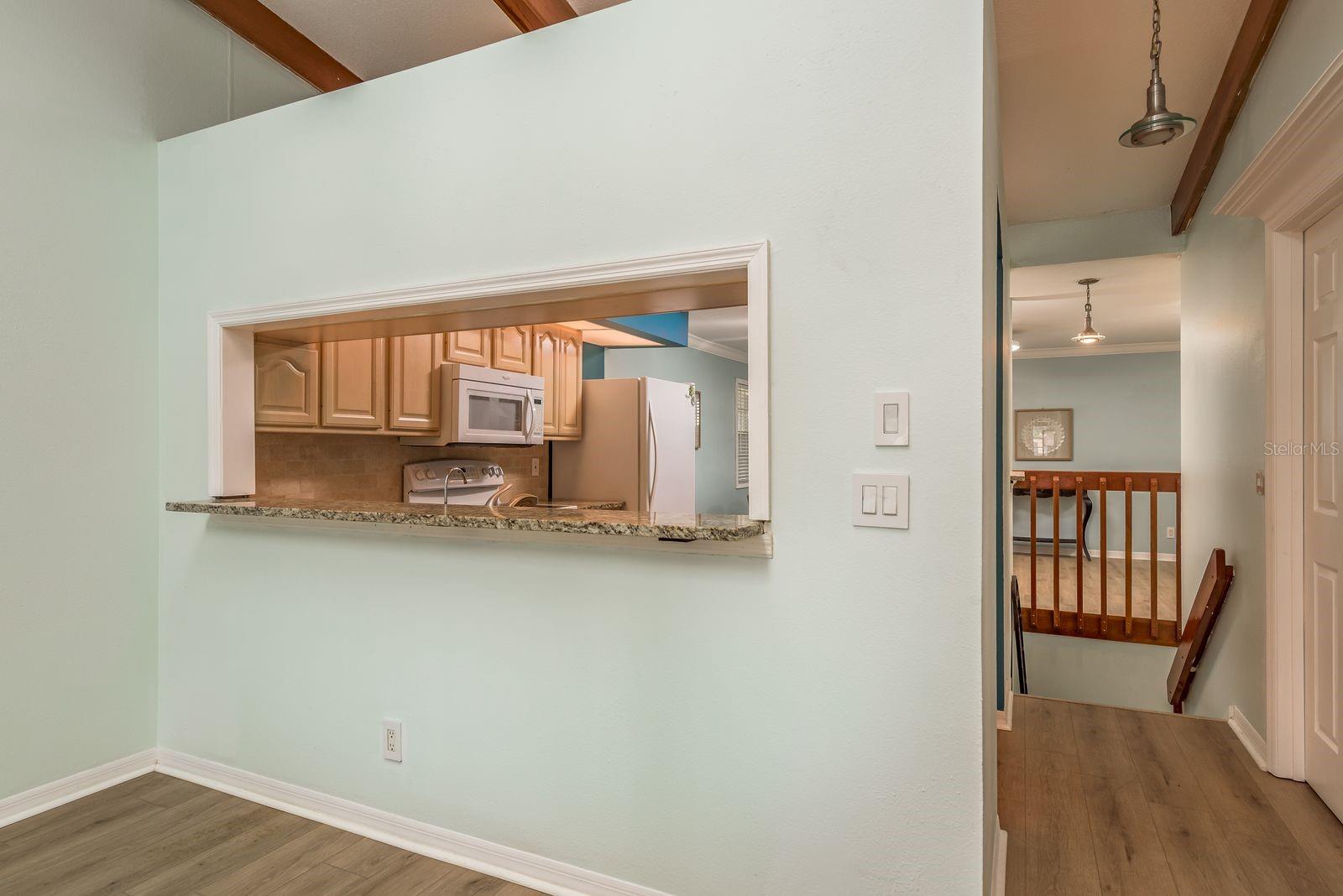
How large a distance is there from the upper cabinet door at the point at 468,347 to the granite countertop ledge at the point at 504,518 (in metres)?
1.26

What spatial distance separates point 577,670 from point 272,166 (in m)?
1.94

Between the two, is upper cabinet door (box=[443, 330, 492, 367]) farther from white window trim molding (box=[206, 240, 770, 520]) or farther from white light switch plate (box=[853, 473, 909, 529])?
white light switch plate (box=[853, 473, 909, 529])

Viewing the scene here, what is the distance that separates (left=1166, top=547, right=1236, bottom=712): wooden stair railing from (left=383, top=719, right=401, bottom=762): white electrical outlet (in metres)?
3.57

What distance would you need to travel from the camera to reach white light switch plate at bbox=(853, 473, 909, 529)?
159 centimetres

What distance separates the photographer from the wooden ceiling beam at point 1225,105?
2.50 m

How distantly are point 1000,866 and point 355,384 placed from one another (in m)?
2.78

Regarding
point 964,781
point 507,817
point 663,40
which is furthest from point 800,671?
point 663,40

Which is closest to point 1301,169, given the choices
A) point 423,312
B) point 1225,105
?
point 1225,105

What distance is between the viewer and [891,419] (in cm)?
161

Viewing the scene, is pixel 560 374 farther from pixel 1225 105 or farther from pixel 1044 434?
pixel 1044 434

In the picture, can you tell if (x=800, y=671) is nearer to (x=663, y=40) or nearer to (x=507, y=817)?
(x=507, y=817)

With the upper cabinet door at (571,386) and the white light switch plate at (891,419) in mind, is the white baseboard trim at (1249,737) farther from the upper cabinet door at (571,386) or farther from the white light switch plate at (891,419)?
the upper cabinet door at (571,386)

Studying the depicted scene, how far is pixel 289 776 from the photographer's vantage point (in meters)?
2.43

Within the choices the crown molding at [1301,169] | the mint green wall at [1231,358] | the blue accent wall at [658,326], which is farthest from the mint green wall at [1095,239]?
the blue accent wall at [658,326]
